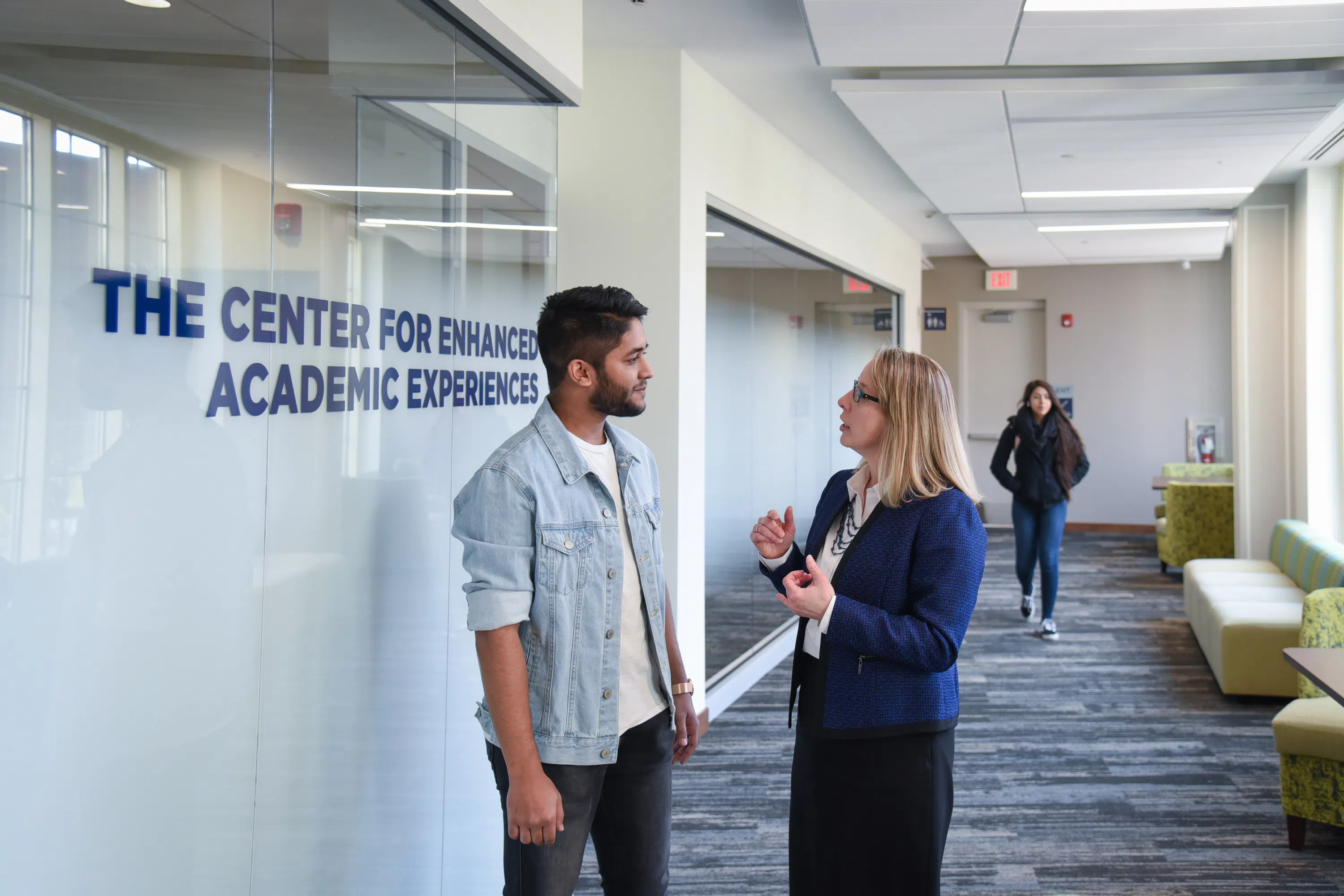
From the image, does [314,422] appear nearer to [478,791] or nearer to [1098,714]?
[478,791]

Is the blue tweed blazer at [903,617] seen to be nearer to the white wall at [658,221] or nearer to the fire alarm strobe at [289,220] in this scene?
the fire alarm strobe at [289,220]

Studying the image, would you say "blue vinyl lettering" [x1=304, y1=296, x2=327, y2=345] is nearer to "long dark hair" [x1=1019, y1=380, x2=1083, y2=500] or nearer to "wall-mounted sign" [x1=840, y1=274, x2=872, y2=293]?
"long dark hair" [x1=1019, y1=380, x2=1083, y2=500]

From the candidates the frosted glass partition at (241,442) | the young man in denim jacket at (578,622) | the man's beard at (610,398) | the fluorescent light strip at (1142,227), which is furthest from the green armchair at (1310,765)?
the fluorescent light strip at (1142,227)

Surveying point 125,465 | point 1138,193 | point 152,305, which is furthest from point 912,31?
point 1138,193

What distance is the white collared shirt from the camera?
2.40 metres

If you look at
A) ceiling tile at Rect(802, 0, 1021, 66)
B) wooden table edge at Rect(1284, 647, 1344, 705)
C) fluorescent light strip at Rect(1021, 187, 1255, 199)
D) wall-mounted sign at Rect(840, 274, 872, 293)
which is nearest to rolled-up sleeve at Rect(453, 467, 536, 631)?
wooden table edge at Rect(1284, 647, 1344, 705)

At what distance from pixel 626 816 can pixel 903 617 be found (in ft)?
2.48

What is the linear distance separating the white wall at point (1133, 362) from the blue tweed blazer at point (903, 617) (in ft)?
39.0

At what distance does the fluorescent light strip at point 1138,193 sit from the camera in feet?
25.0

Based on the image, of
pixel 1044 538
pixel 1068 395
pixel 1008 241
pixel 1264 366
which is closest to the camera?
pixel 1044 538

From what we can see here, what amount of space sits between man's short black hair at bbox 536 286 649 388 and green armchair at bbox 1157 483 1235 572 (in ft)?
29.5

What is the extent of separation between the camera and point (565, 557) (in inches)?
85.0

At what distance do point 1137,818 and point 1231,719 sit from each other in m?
1.74

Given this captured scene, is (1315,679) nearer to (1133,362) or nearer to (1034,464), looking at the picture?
(1034,464)
